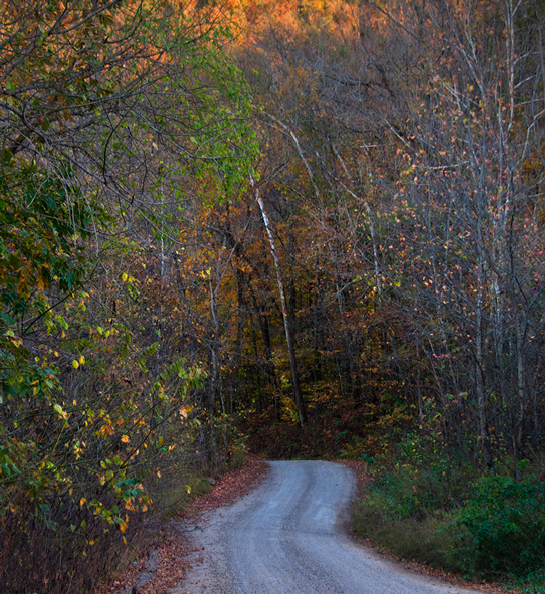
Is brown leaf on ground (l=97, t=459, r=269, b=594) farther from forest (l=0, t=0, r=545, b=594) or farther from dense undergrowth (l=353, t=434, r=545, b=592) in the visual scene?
dense undergrowth (l=353, t=434, r=545, b=592)

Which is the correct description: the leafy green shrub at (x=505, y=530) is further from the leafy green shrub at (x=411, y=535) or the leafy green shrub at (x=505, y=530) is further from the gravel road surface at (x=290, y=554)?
the gravel road surface at (x=290, y=554)

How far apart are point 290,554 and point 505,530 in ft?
10.8

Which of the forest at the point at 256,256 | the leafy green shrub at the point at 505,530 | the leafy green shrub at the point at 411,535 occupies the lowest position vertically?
the leafy green shrub at the point at 411,535

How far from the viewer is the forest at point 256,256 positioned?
14.6 feet

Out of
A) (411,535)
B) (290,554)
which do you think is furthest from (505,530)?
(290,554)

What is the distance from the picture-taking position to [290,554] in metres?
8.21

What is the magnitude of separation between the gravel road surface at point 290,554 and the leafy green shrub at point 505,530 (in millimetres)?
683

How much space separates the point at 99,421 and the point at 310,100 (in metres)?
17.5

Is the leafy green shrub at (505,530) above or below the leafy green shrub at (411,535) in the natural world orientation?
above

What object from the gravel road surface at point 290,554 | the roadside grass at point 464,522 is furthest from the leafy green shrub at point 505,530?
the gravel road surface at point 290,554

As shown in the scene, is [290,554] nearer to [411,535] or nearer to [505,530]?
[411,535]

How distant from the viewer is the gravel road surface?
682 centimetres

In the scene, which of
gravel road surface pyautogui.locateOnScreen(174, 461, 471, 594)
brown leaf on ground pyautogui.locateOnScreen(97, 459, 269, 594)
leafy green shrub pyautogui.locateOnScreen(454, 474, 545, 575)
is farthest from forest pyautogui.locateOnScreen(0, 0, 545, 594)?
gravel road surface pyautogui.locateOnScreen(174, 461, 471, 594)

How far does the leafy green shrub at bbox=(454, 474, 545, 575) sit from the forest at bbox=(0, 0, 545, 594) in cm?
4
